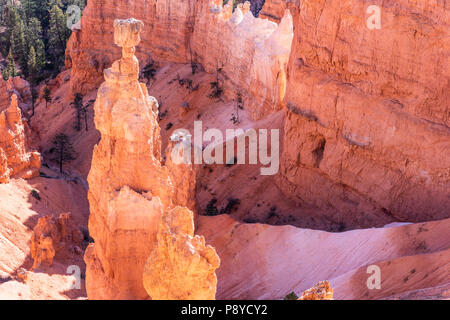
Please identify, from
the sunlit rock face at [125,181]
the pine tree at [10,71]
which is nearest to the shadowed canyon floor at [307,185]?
the sunlit rock face at [125,181]

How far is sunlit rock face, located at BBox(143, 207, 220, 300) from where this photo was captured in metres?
13.0

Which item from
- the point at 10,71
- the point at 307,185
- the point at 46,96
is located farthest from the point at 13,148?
the point at 10,71

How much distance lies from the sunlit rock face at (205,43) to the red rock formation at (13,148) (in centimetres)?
A: 1398

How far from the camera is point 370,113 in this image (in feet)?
85.4

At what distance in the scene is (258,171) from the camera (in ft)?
112

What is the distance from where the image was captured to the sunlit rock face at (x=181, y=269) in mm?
13039

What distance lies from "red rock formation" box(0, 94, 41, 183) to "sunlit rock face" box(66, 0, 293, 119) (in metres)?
14.0

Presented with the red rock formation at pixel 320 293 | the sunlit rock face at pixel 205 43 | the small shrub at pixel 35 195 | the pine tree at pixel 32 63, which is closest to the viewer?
the red rock formation at pixel 320 293

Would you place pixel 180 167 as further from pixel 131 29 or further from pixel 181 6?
pixel 181 6

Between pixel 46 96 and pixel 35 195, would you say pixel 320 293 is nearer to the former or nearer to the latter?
pixel 35 195

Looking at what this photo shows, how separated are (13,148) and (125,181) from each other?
60.6 ft

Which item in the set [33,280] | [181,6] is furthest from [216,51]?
[33,280]

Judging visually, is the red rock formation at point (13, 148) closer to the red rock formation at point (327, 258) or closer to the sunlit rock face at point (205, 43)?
the red rock formation at point (327, 258)

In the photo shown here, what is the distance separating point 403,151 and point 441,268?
25.1 ft
